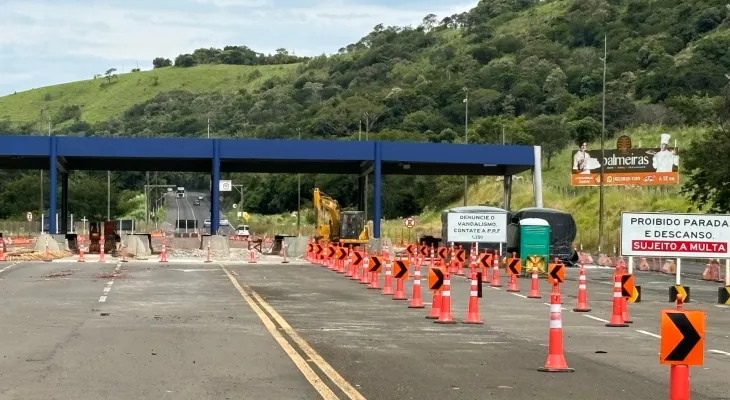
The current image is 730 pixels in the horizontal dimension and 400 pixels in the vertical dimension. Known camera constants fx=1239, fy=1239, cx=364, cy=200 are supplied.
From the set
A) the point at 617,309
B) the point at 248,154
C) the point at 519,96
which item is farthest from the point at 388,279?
the point at 519,96

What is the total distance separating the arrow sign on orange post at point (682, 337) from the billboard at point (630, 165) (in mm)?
61350

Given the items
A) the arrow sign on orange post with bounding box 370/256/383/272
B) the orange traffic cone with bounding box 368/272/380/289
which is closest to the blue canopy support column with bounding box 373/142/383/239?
the orange traffic cone with bounding box 368/272/380/289

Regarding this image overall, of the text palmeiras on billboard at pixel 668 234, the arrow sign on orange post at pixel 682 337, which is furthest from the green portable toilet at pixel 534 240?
the arrow sign on orange post at pixel 682 337

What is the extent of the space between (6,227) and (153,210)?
178 ft

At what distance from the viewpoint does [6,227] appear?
100875 mm

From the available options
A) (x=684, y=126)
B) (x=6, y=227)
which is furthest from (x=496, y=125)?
(x=6, y=227)

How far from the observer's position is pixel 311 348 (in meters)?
16.9

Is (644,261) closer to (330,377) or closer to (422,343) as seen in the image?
(422,343)

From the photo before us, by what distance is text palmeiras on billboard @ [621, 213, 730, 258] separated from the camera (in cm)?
2897

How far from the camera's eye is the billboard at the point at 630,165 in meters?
71.9

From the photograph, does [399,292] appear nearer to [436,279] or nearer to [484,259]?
[436,279]

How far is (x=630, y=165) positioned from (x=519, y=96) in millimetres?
Answer: 72556

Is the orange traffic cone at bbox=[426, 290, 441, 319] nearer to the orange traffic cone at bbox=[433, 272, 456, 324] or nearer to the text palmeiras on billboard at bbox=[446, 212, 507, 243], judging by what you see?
the orange traffic cone at bbox=[433, 272, 456, 324]

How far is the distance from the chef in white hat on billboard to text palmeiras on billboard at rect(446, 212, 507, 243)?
100ft
